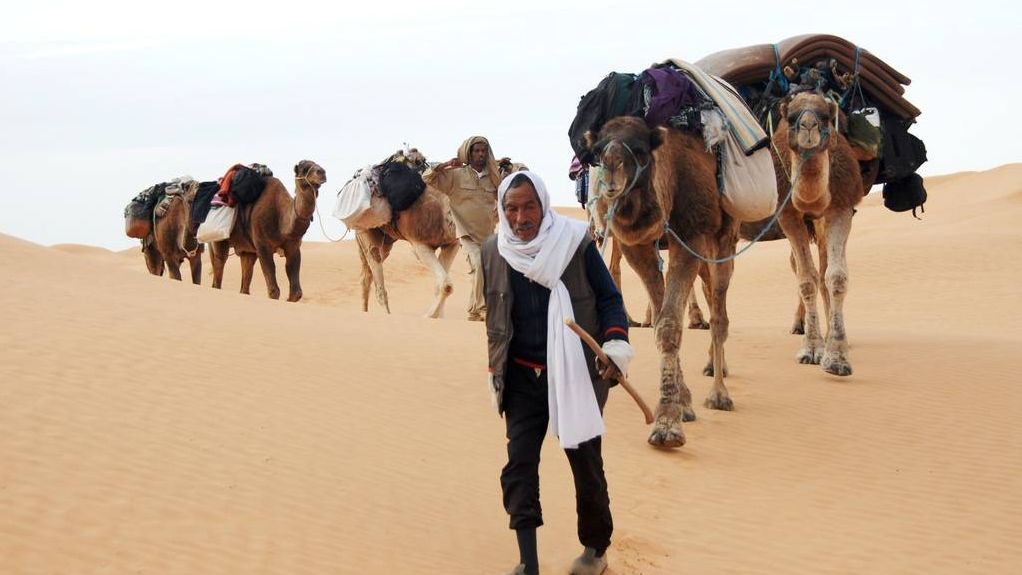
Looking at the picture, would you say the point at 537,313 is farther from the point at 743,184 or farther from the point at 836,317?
the point at 836,317

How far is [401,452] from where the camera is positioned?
820 centimetres

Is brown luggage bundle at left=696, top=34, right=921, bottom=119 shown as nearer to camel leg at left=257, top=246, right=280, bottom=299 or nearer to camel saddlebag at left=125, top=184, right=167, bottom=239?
camel leg at left=257, top=246, right=280, bottom=299

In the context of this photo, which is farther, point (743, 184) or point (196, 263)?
point (196, 263)

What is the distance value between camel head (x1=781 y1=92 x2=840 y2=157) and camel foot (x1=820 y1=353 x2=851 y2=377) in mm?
1966

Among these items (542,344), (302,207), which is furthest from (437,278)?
(542,344)

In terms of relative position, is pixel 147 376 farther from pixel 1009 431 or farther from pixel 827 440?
pixel 1009 431

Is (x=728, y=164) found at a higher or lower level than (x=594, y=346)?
higher

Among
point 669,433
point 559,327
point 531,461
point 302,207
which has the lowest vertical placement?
point 669,433

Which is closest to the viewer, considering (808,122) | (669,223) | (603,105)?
(603,105)

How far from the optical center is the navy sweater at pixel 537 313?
5711mm

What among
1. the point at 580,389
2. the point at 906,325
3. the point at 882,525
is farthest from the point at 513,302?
the point at 906,325

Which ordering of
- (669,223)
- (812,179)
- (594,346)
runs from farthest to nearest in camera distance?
(812,179) < (669,223) < (594,346)

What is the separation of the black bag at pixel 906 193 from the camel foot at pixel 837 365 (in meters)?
2.22

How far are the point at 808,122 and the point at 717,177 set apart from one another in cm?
131
